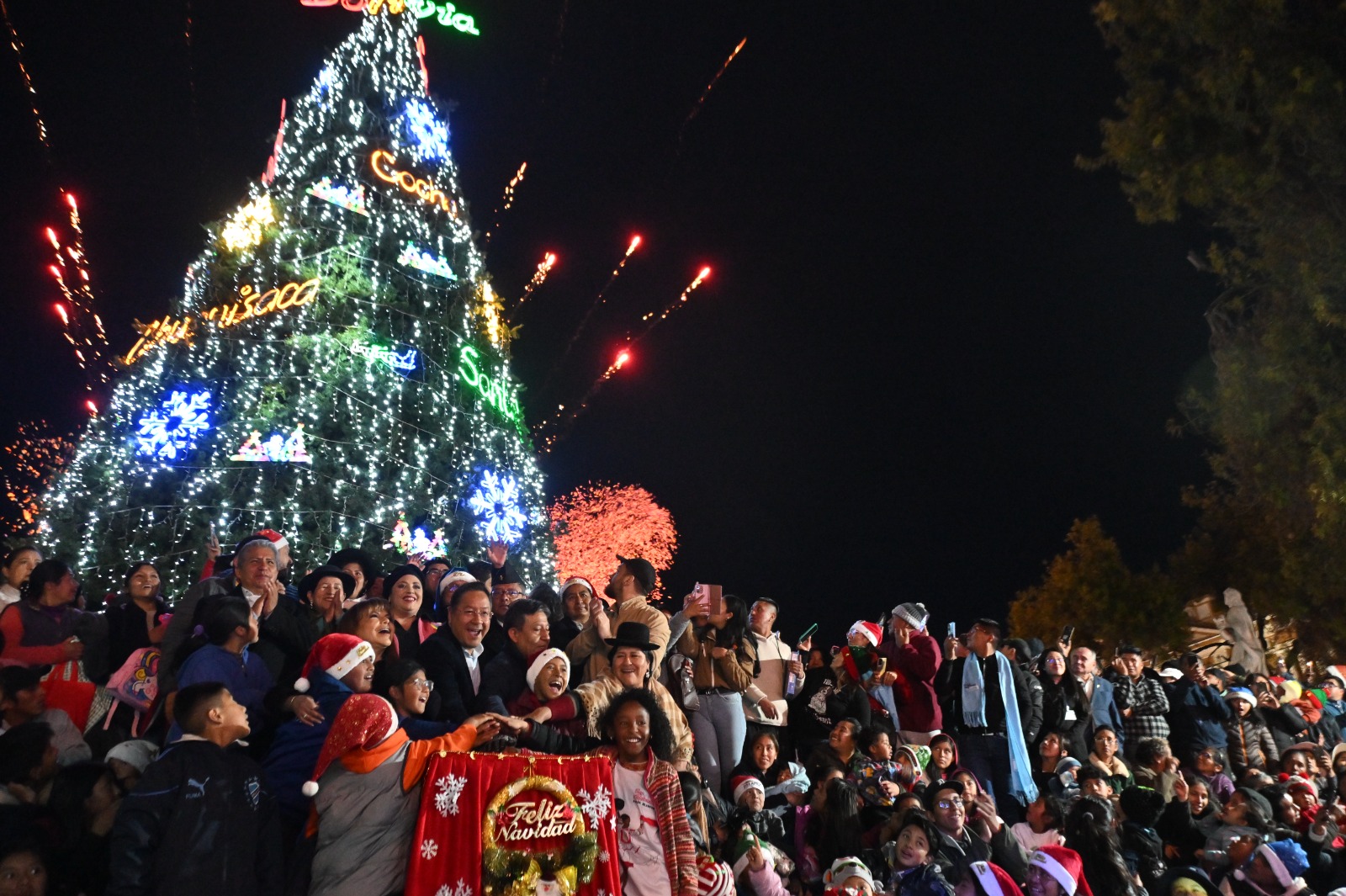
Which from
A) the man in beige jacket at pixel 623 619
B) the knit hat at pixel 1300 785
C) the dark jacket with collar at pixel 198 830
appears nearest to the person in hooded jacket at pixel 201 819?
the dark jacket with collar at pixel 198 830

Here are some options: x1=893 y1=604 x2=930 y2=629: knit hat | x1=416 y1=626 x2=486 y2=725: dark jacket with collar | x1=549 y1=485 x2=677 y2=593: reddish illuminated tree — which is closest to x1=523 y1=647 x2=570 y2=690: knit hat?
x1=416 y1=626 x2=486 y2=725: dark jacket with collar

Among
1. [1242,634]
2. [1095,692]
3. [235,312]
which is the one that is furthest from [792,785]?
[1242,634]

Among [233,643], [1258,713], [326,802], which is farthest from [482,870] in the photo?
[1258,713]

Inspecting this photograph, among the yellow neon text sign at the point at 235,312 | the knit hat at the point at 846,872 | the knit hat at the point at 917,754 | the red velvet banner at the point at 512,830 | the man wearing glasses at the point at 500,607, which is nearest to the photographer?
the red velvet banner at the point at 512,830

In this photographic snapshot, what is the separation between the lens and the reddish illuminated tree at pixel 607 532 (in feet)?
81.4

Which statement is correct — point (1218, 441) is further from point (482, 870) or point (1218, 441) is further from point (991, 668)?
point (482, 870)

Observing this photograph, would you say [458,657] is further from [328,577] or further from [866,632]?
[866,632]

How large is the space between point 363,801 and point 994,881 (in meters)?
3.85

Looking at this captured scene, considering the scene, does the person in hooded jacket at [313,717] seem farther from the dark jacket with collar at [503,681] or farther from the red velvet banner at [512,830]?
the dark jacket with collar at [503,681]

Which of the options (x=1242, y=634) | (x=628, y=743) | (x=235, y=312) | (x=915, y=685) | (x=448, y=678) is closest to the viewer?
(x=628, y=743)

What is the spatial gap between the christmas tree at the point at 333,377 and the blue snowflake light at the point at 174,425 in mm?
25

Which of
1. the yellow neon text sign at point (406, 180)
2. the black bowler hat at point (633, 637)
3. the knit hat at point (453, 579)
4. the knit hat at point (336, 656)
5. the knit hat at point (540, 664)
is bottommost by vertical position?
the knit hat at point (336, 656)

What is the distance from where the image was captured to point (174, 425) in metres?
15.6

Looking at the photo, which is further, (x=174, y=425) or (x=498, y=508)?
(x=498, y=508)
